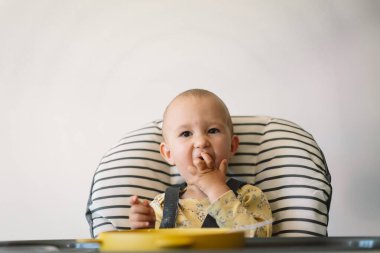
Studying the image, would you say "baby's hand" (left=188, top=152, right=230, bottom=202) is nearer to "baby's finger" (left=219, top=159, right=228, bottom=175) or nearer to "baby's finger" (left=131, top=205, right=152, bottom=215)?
"baby's finger" (left=219, top=159, right=228, bottom=175)

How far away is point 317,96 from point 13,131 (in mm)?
989

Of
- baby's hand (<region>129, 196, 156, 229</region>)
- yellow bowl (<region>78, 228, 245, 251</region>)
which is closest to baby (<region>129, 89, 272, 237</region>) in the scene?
baby's hand (<region>129, 196, 156, 229</region>)

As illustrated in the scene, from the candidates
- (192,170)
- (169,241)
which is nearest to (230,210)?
(192,170)

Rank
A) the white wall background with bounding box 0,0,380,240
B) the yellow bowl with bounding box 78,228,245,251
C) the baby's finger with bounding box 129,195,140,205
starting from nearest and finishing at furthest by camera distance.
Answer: the yellow bowl with bounding box 78,228,245,251
the baby's finger with bounding box 129,195,140,205
the white wall background with bounding box 0,0,380,240

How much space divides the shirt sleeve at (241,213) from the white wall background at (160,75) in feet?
2.42

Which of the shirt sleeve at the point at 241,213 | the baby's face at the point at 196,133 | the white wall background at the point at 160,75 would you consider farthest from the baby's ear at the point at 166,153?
the white wall background at the point at 160,75

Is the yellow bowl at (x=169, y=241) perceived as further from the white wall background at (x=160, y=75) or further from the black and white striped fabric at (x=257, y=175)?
the white wall background at (x=160, y=75)

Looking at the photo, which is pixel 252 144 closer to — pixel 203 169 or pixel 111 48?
pixel 203 169

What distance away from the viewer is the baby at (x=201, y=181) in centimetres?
111

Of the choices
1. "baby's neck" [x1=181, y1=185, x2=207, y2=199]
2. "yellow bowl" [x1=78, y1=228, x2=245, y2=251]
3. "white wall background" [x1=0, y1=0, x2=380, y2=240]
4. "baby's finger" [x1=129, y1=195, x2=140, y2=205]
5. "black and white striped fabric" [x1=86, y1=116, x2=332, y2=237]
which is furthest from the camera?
"white wall background" [x1=0, y1=0, x2=380, y2=240]

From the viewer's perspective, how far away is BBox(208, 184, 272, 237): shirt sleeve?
43.1 inches

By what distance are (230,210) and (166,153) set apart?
0.26 m

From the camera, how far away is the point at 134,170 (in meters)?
1.26

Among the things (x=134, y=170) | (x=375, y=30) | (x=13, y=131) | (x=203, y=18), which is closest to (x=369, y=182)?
(x=375, y=30)
